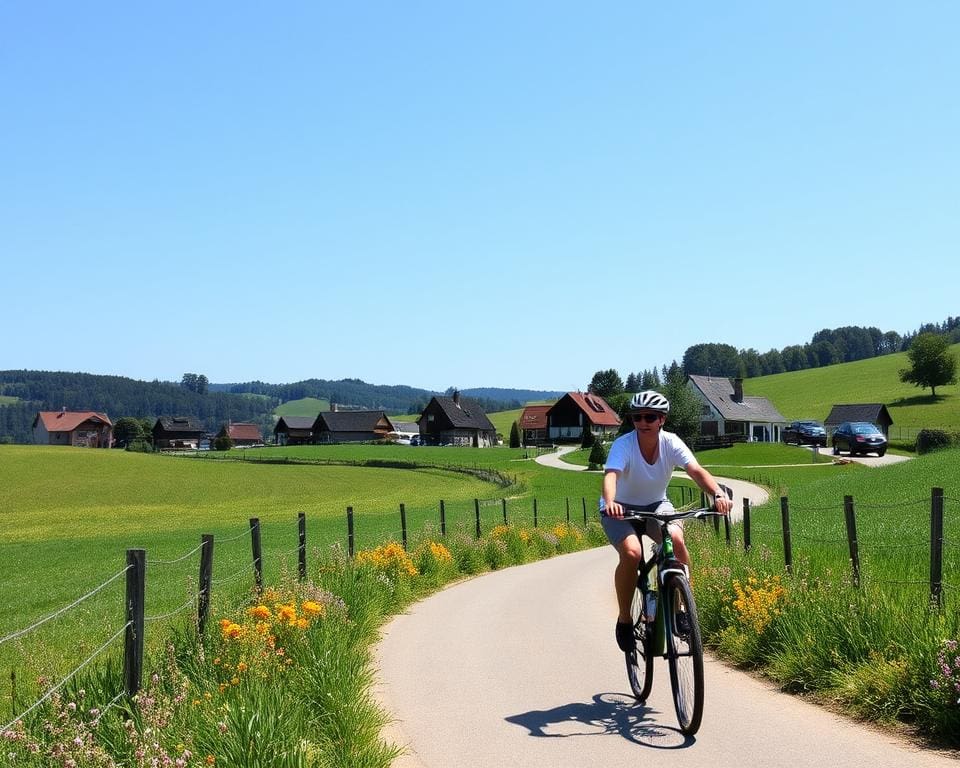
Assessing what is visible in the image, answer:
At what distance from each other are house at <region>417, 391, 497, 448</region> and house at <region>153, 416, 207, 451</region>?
179 ft

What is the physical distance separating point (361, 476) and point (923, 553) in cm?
6980

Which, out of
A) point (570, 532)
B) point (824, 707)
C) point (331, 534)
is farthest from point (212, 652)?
point (331, 534)

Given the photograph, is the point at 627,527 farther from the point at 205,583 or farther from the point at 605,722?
the point at 205,583

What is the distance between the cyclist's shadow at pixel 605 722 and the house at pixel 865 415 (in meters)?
101

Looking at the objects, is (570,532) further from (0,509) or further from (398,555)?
(0,509)

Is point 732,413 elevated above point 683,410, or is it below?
below

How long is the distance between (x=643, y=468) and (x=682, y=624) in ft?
4.20

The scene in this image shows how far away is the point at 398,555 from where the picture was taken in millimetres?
15789

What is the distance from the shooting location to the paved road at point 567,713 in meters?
5.94

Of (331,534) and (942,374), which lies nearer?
(331,534)

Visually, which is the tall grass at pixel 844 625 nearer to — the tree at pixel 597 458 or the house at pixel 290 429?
the tree at pixel 597 458

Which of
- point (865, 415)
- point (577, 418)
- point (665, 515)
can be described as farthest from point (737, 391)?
point (665, 515)

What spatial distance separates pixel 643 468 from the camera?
7246 mm

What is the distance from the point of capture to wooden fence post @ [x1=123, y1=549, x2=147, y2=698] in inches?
251
